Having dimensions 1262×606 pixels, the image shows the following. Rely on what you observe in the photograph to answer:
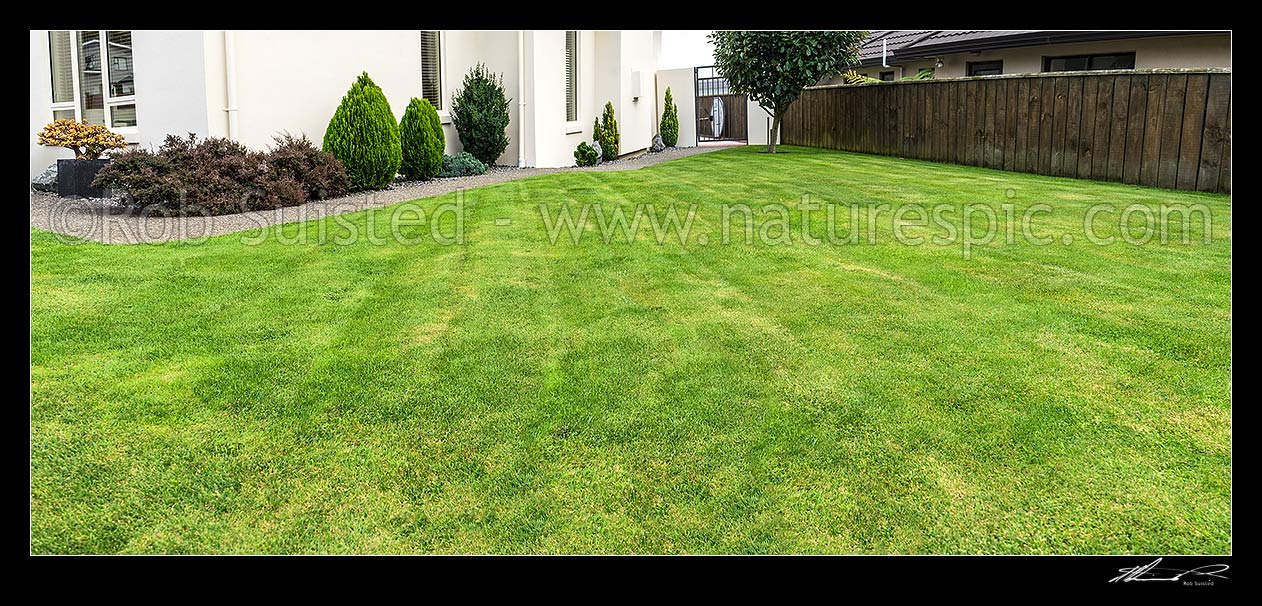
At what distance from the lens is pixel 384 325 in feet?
16.3

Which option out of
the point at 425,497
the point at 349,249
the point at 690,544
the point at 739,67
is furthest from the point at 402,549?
the point at 739,67

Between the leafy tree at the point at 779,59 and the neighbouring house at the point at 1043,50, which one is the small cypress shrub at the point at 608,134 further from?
the neighbouring house at the point at 1043,50

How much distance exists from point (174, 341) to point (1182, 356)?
17.0 ft

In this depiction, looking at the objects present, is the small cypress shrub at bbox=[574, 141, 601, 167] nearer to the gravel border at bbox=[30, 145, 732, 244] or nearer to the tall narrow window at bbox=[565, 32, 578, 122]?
the tall narrow window at bbox=[565, 32, 578, 122]

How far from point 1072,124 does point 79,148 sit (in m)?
13.6

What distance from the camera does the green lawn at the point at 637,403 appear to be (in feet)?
9.74

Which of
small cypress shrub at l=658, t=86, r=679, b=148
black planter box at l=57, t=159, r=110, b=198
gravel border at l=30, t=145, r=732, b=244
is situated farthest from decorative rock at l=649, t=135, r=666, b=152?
black planter box at l=57, t=159, r=110, b=198

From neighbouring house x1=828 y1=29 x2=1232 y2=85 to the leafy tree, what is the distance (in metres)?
1.98

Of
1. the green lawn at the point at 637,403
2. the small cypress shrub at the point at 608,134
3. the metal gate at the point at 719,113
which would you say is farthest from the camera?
the metal gate at the point at 719,113

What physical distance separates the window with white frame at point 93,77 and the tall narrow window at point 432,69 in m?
4.42

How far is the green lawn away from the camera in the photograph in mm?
2969

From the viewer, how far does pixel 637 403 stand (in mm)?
3875

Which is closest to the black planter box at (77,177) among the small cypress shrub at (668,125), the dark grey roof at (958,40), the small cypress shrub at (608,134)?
the small cypress shrub at (608,134)
